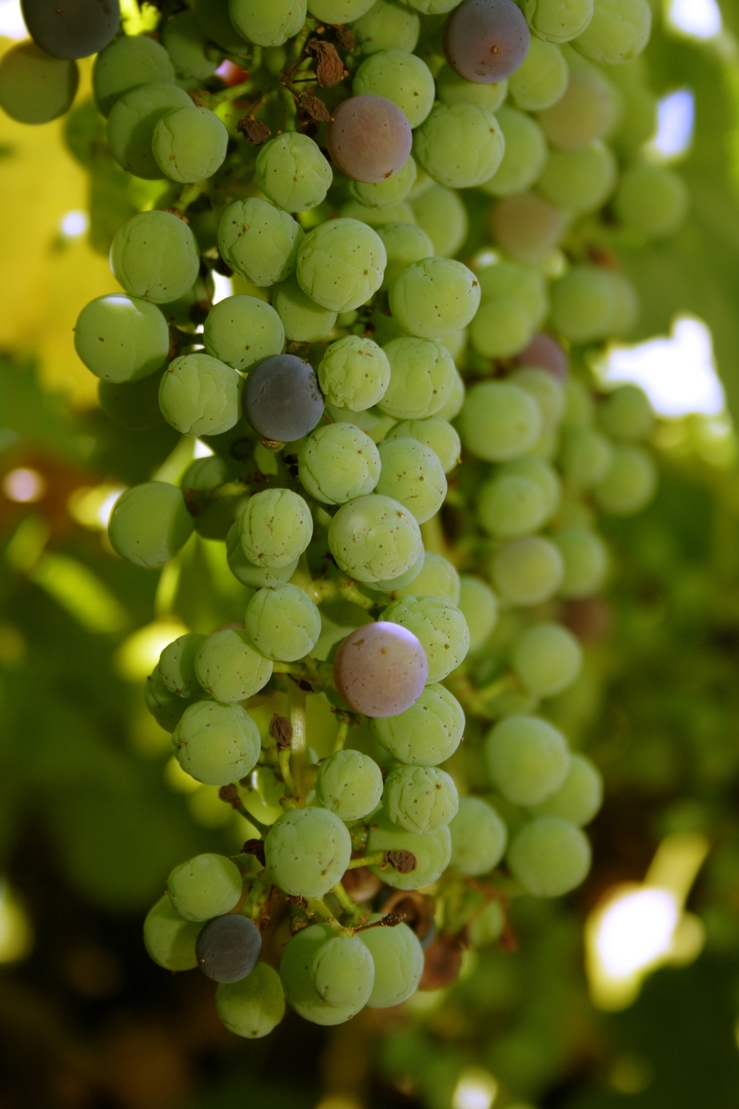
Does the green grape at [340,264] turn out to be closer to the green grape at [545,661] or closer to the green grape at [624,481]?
the green grape at [545,661]

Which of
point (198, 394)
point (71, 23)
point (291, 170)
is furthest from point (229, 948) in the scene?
point (71, 23)

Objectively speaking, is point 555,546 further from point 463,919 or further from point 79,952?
point 79,952

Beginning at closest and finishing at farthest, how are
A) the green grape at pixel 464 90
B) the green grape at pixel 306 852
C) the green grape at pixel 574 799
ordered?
the green grape at pixel 306 852
the green grape at pixel 464 90
the green grape at pixel 574 799

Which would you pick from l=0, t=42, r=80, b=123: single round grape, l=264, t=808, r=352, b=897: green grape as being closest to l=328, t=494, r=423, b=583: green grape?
l=264, t=808, r=352, b=897: green grape

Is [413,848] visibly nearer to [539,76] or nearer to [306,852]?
[306,852]

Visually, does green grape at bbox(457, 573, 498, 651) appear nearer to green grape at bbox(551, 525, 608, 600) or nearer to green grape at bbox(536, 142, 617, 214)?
green grape at bbox(551, 525, 608, 600)

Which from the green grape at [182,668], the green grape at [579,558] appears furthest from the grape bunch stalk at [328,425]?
the green grape at [579,558]
